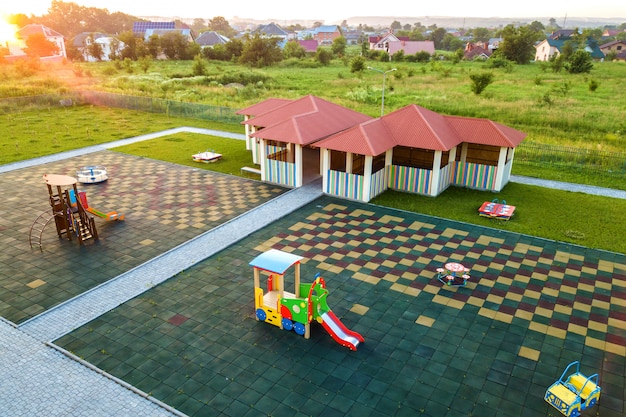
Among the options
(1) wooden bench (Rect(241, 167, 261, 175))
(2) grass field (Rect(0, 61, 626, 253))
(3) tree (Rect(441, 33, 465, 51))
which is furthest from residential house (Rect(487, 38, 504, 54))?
(1) wooden bench (Rect(241, 167, 261, 175))

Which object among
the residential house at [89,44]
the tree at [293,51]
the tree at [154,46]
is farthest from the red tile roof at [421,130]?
the residential house at [89,44]

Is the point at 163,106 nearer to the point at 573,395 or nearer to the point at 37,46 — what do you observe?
the point at 573,395

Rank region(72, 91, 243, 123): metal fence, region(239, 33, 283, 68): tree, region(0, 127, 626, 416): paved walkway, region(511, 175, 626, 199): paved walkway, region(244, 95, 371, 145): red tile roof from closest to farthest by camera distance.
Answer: region(0, 127, 626, 416): paved walkway, region(244, 95, 371, 145): red tile roof, region(511, 175, 626, 199): paved walkway, region(72, 91, 243, 123): metal fence, region(239, 33, 283, 68): tree

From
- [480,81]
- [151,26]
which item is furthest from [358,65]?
[151,26]

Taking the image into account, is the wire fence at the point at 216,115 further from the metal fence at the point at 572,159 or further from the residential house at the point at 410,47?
the residential house at the point at 410,47

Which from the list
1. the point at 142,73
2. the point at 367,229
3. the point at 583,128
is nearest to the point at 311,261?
the point at 367,229

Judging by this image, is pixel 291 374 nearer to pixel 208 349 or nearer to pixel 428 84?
pixel 208 349

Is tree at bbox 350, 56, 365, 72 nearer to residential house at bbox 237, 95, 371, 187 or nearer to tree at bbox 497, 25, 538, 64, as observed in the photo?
tree at bbox 497, 25, 538, 64
